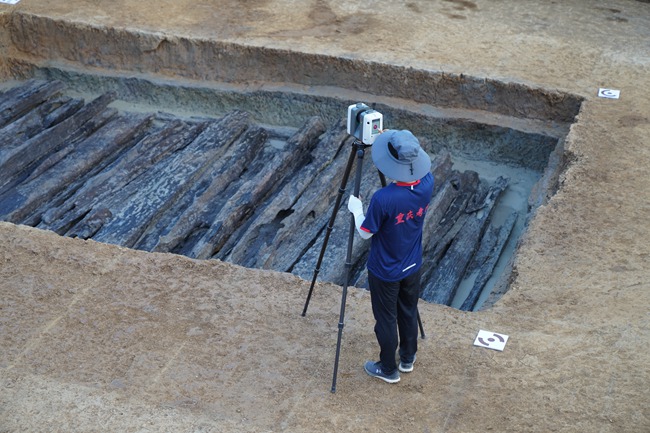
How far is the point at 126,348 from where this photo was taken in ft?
17.3

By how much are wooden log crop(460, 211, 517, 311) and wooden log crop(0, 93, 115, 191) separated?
395 cm

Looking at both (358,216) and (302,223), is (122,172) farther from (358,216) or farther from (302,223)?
(358,216)

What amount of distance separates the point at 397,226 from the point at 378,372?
877 millimetres

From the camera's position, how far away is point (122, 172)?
8.41 m

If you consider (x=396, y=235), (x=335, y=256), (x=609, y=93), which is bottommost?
(x=335, y=256)

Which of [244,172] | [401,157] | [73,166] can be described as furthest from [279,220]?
[401,157]

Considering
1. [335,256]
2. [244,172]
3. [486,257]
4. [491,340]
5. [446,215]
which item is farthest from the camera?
[244,172]

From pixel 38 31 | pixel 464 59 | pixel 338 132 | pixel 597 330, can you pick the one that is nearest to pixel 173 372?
pixel 597 330

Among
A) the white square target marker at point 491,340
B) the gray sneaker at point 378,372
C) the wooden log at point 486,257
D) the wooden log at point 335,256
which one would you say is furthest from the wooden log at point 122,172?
the white square target marker at point 491,340

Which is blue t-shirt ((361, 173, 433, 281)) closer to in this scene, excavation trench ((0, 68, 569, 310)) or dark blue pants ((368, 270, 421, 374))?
dark blue pants ((368, 270, 421, 374))

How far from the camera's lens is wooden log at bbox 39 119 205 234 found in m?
7.77

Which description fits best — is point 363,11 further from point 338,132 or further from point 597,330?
point 597,330

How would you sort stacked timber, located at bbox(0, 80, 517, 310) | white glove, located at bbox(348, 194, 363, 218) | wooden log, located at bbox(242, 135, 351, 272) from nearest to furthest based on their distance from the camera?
white glove, located at bbox(348, 194, 363, 218) → wooden log, located at bbox(242, 135, 351, 272) → stacked timber, located at bbox(0, 80, 517, 310)

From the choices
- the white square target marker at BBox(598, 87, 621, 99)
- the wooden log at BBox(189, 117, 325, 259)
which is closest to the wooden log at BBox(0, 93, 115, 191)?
the wooden log at BBox(189, 117, 325, 259)
